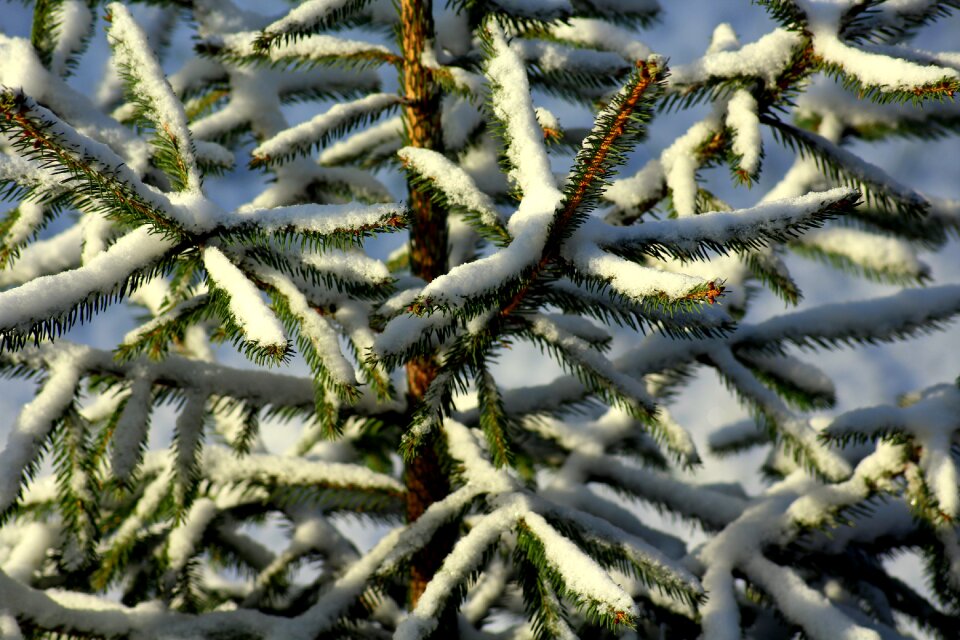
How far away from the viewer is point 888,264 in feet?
10.3

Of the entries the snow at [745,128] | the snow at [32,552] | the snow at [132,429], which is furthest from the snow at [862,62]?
the snow at [32,552]

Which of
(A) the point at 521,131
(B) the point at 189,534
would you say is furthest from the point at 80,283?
(B) the point at 189,534

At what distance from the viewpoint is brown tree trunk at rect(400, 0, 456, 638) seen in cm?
234

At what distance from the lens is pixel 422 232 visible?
7.94 feet

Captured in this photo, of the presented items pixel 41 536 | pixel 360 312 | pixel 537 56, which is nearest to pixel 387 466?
pixel 41 536

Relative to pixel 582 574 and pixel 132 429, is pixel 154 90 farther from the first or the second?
pixel 582 574

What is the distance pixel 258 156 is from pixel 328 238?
65 cm

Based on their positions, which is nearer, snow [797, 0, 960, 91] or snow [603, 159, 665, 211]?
snow [797, 0, 960, 91]

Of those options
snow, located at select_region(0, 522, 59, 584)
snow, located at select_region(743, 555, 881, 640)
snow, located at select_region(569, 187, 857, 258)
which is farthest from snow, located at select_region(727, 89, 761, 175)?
snow, located at select_region(0, 522, 59, 584)

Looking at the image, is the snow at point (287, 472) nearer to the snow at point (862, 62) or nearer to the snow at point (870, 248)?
the snow at point (862, 62)

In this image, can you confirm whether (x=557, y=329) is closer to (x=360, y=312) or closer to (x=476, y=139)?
(x=360, y=312)

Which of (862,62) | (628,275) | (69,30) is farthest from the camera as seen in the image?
(69,30)

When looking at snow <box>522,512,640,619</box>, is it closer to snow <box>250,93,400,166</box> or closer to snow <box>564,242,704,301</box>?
snow <box>564,242,704,301</box>

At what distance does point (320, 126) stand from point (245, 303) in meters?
0.95
